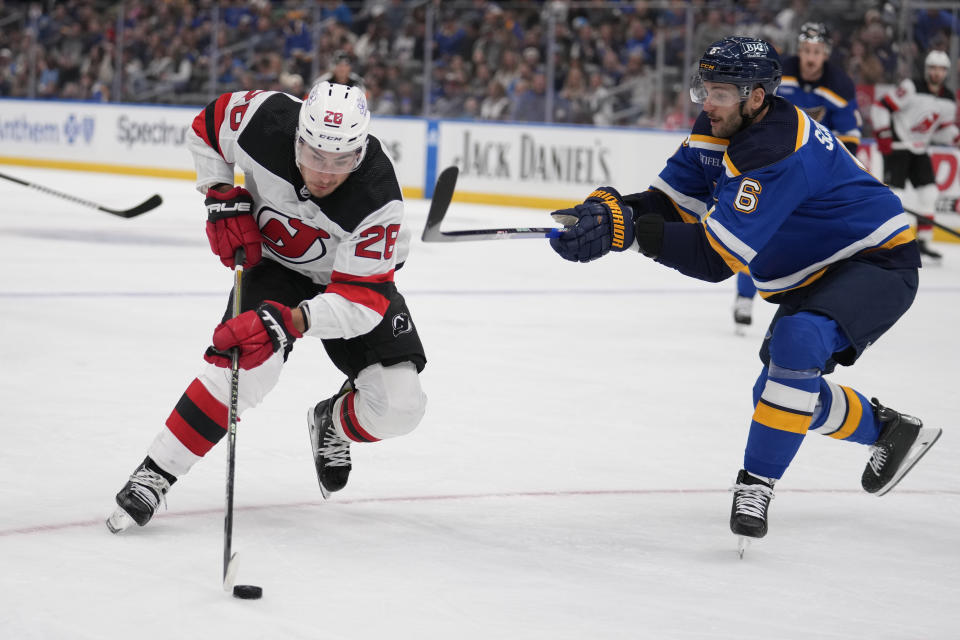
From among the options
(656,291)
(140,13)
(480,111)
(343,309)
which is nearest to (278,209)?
(343,309)

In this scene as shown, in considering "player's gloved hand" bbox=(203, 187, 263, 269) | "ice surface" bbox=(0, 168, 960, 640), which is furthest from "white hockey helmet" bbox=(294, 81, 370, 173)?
"ice surface" bbox=(0, 168, 960, 640)

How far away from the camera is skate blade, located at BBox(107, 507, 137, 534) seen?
9.53ft

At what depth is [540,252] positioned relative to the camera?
974cm

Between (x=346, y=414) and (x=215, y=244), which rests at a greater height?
(x=215, y=244)

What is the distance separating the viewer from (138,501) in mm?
2906

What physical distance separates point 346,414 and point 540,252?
6533 mm

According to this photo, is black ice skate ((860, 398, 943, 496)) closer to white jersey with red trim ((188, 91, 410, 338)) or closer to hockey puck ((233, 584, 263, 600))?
white jersey with red trim ((188, 91, 410, 338))

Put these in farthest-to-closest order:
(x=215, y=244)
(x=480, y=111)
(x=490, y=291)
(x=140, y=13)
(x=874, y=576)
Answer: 1. (x=140, y=13)
2. (x=480, y=111)
3. (x=490, y=291)
4. (x=215, y=244)
5. (x=874, y=576)

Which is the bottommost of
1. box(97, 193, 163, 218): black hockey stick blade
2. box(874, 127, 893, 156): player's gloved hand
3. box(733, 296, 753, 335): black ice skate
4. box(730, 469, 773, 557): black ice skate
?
box(733, 296, 753, 335): black ice skate

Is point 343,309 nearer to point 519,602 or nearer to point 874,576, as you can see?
point 519,602

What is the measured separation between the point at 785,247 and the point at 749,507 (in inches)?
25.4

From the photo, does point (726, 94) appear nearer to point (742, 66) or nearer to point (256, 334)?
point (742, 66)

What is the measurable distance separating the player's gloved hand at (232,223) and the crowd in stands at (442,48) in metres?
5.43

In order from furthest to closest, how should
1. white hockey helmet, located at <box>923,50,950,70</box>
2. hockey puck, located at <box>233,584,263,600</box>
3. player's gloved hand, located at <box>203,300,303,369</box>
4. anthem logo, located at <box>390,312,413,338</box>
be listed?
white hockey helmet, located at <box>923,50,950,70</box> → anthem logo, located at <box>390,312,413,338</box> → player's gloved hand, located at <box>203,300,303,369</box> → hockey puck, located at <box>233,584,263,600</box>
